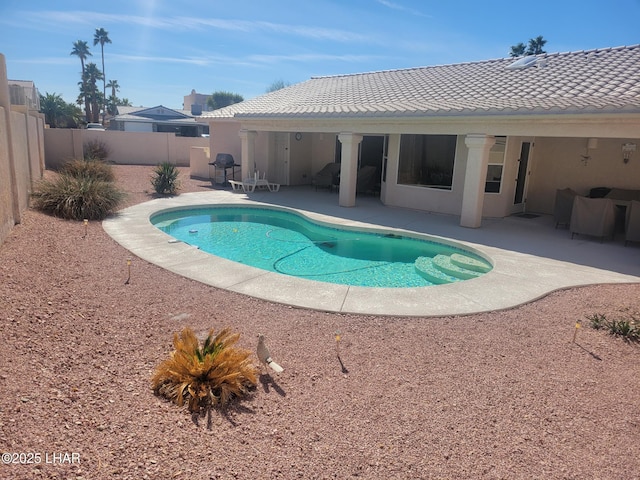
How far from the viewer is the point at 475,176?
1224 cm

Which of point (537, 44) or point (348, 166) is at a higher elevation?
point (537, 44)

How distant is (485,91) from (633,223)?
571 cm

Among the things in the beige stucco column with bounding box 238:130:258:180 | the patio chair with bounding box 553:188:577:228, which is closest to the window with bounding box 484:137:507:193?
the patio chair with bounding box 553:188:577:228

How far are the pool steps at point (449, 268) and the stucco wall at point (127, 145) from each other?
21.2 m

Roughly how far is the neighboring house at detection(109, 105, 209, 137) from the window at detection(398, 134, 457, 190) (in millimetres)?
32158

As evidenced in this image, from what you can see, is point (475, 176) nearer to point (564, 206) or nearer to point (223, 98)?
point (564, 206)

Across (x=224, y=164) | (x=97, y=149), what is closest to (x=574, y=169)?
(x=224, y=164)

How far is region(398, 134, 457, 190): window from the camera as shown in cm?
1461

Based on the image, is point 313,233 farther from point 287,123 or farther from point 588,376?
point 588,376

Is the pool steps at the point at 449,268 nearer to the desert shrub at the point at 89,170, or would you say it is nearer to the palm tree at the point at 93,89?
the desert shrub at the point at 89,170

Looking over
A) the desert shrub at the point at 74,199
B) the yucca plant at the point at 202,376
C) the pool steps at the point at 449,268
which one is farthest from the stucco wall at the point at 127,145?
the yucca plant at the point at 202,376

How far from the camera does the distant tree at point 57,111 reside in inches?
1724

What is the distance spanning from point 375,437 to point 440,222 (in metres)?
10.4

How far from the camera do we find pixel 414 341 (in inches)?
214
